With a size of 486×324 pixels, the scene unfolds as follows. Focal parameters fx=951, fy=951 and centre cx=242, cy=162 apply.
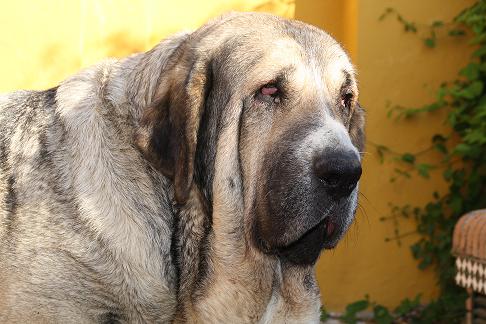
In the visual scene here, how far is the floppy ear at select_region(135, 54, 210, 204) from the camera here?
3627 millimetres

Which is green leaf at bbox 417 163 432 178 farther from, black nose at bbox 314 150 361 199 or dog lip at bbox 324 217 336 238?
black nose at bbox 314 150 361 199

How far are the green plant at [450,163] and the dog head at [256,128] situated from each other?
9.74 feet

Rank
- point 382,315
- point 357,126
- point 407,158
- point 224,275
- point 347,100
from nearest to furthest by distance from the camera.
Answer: point 224,275 < point 347,100 < point 357,126 < point 382,315 < point 407,158

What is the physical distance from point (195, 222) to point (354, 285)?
3.25 meters

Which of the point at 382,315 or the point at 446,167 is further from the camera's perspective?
the point at 446,167

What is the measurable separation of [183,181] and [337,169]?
1.98 feet

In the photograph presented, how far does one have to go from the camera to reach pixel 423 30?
22.5 feet

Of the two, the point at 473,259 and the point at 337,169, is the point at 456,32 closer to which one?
the point at 473,259

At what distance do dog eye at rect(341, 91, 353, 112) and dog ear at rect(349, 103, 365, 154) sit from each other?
26cm

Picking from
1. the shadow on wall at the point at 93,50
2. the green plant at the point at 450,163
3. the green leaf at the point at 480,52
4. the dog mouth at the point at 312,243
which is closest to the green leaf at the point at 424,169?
the green plant at the point at 450,163

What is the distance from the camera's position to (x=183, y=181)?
11.9ft

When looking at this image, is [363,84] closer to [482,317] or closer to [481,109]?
[481,109]

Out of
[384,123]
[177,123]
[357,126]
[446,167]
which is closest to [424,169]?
[446,167]

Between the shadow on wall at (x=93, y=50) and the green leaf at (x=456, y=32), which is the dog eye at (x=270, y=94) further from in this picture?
the green leaf at (x=456, y=32)
